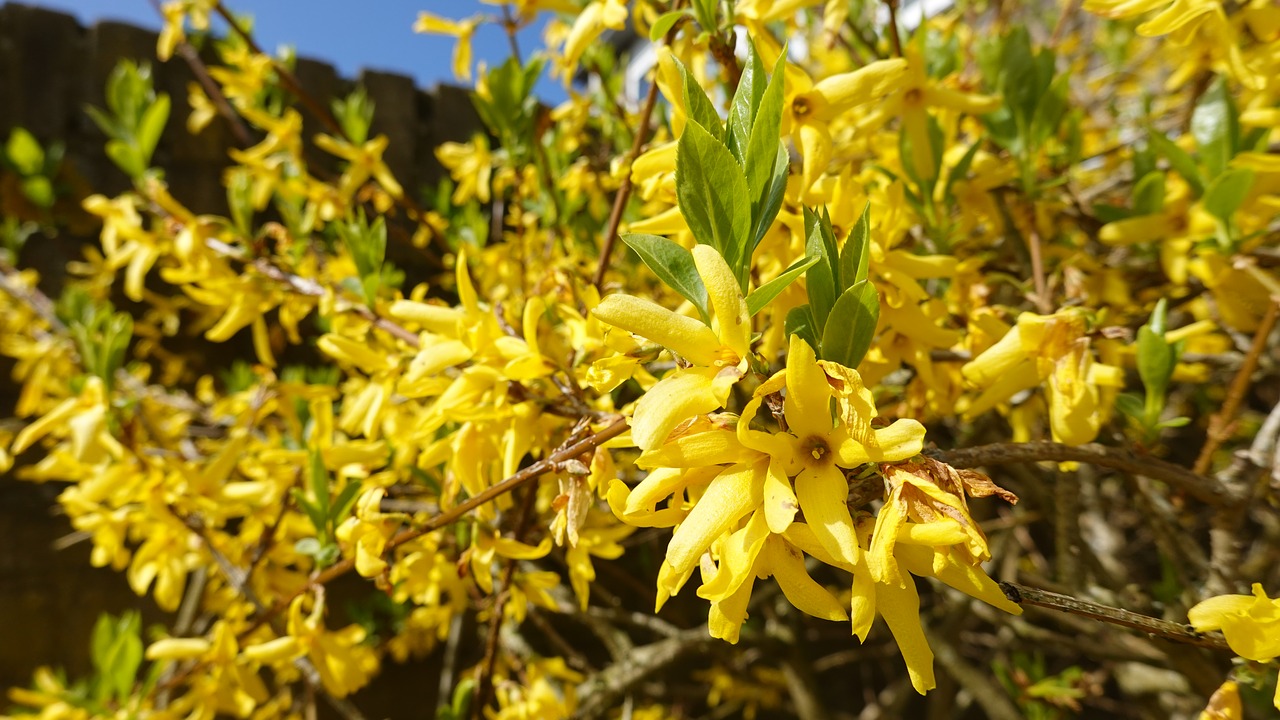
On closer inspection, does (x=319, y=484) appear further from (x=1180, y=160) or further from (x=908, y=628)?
(x=1180, y=160)

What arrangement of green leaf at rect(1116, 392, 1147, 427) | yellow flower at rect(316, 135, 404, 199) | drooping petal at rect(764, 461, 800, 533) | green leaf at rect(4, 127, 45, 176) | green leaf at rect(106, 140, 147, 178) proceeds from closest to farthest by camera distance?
drooping petal at rect(764, 461, 800, 533) < green leaf at rect(1116, 392, 1147, 427) < green leaf at rect(106, 140, 147, 178) < yellow flower at rect(316, 135, 404, 199) < green leaf at rect(4, 127, 45, 176)

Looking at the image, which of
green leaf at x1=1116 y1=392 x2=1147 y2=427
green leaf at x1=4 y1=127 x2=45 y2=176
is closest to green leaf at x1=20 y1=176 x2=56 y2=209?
green leaf at x1=4 y1=127 x2=45 y2=176

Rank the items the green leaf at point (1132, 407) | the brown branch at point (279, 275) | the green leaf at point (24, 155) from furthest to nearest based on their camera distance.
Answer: the green leaf at point (24, 155)
the brown branch at point (279, 275)
the green leaf at point (1132, 407)

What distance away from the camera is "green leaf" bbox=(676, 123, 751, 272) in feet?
1.61

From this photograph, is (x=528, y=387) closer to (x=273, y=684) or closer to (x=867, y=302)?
(x=867, y=302)

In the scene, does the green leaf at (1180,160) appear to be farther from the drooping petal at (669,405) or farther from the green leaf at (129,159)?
the green leaf at (129,159)

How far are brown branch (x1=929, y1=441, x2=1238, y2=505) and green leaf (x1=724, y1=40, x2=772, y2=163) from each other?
0.29m

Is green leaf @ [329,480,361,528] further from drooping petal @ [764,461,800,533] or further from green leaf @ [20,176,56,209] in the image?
green leaf @ [20,176,56,209]

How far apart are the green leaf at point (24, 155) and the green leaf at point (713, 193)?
2.62 metres

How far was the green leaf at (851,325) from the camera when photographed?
0.48m

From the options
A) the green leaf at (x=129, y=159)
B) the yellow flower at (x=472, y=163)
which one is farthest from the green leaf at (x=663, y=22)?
the green leaf at (x=129, y=159)

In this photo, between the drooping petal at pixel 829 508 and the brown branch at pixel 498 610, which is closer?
the drooping petal at pixel 829 508

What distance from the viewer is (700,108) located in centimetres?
54

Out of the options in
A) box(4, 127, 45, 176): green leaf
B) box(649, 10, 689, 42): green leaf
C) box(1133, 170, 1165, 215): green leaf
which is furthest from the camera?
box(4, 127, 45, 176): green leaf
